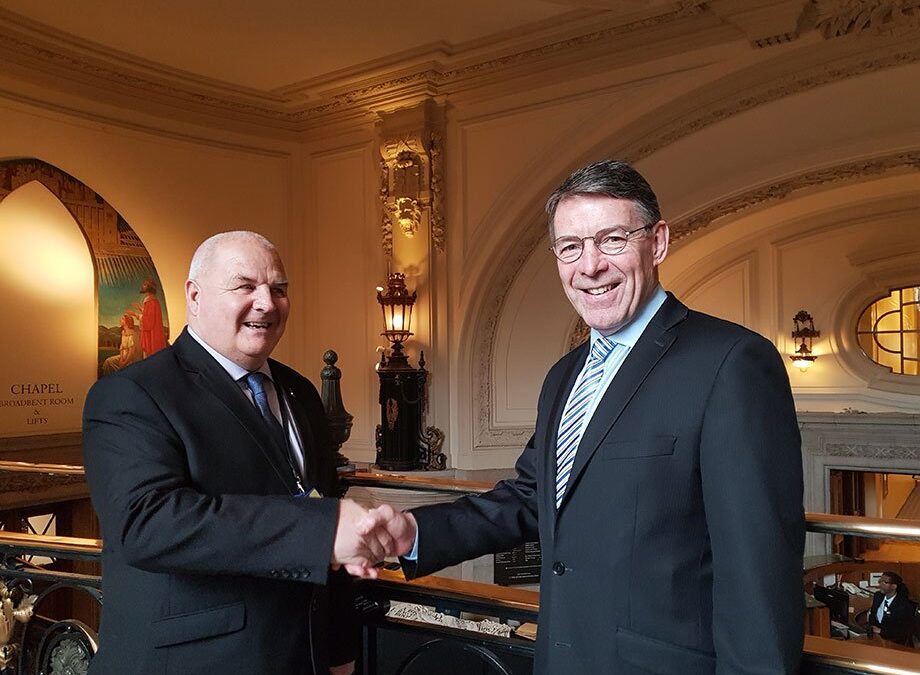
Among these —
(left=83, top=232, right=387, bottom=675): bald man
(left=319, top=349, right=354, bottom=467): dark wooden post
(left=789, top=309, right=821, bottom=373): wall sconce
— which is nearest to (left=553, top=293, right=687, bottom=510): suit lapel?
(left=83, top=232, right=387, bottom=675): bald man

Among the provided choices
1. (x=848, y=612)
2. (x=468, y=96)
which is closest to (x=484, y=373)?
(x=468, y=96)

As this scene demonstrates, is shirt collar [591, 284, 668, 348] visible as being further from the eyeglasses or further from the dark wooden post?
the dark wooden post

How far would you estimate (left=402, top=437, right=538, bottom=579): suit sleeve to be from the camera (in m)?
1.84

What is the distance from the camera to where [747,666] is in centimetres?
131

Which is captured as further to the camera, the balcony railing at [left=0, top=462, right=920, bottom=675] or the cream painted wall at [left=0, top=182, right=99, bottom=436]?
the cream painted wall at [left=0, top=182, right=99, bottom=436]

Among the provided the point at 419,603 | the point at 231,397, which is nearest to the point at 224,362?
the point at 231,397

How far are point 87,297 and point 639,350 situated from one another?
7.18 m

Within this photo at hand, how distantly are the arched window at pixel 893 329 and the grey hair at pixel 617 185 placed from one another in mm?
10429

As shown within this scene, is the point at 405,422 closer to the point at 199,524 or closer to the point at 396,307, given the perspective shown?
the point at 396,307

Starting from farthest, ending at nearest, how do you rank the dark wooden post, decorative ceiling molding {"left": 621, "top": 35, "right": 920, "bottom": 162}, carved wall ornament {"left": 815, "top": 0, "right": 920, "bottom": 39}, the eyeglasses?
decorative ceiling molding {"left": 621, "top": 35, "right": 920, "bottom": 162}
carved wall ornament {"left": 815, "top": 0, "right": 920, "bottom": 39}
the dark wooden post
the eyeglasses

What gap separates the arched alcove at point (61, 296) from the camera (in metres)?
6.97

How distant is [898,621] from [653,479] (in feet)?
30.1

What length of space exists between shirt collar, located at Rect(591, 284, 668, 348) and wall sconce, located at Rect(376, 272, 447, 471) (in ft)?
21.4

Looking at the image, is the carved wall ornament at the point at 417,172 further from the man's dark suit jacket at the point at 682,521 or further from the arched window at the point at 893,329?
the man's dark suit jacket at the point at 682,521
